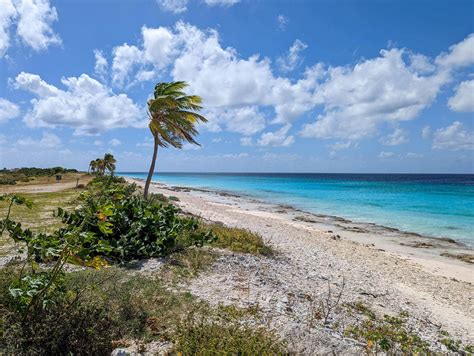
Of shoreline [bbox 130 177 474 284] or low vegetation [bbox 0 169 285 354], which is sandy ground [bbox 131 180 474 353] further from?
low vegetation [bbox 0 169 285 354]

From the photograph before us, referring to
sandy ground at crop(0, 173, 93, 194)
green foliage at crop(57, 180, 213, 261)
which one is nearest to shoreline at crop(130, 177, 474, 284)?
green foliage at crop(57, 180, 213, 261)

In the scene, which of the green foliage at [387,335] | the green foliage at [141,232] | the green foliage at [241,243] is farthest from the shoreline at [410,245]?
the green foliage at [141,232]

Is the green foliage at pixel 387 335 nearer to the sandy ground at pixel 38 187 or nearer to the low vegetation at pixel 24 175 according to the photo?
the sandy ground at pixel 38 187

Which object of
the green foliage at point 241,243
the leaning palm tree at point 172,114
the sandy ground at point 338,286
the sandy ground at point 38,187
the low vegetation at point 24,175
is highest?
the leaning palm tree at point 172,114

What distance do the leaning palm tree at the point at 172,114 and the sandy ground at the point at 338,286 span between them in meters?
6.71

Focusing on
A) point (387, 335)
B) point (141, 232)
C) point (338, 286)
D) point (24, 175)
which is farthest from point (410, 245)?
point (24, 175)

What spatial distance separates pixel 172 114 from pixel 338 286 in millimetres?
11282

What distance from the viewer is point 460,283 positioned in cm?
1066

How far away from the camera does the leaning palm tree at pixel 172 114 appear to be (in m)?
15.6

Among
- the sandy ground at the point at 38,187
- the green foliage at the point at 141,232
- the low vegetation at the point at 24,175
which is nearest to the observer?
the green foliage at the point at 141,232

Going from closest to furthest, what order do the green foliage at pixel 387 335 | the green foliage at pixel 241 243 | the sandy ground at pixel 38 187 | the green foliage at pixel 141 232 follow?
the green foliage at pixel 387 335 → the green foliage at pixel 141 232 → the green foliage at pixel 241 243 → the sandy ground at pixel 38 187

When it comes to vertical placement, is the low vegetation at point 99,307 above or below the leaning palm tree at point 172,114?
below

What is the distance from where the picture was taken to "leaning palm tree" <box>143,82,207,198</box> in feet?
51.0

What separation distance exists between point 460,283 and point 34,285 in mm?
12267
